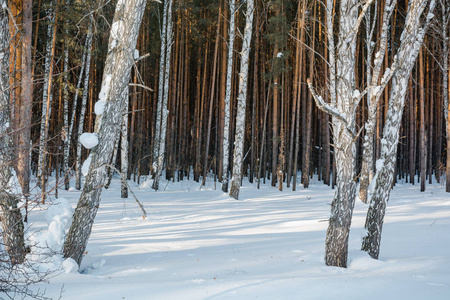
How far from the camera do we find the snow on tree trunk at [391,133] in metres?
5.87

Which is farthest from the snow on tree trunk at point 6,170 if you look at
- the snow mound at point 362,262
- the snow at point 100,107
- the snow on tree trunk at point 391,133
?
the snow on tree trunk at point 391,133

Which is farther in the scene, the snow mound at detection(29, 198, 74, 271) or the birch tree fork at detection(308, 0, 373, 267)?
the birch tree fork at detection(308, 0, 373, 267)

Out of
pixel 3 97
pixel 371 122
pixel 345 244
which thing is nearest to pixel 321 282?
pixel 345 244

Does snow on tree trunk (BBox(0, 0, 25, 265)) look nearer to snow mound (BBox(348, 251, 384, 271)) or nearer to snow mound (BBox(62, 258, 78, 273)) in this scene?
snow mound (BBox(62, 258, 78, 273))

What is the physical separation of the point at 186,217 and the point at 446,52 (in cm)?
1227

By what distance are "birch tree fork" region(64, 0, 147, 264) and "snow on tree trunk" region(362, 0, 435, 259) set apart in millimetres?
4085

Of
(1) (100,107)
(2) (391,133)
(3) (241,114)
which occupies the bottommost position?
(2) (391,133)

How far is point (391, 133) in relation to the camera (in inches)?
232

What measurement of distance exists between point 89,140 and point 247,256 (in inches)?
121

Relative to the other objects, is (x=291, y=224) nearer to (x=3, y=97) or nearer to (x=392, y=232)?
(x=392, y=232)

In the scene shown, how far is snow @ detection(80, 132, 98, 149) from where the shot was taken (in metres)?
5.12

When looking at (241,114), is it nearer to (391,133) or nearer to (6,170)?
(391,133)

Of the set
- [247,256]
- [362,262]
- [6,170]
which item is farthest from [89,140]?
[362,262]

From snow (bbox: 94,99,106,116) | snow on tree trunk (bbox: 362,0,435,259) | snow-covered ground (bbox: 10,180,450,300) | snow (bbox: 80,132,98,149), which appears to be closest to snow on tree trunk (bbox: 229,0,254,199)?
snow-covered ground (bbox: 10,180,450,300)
